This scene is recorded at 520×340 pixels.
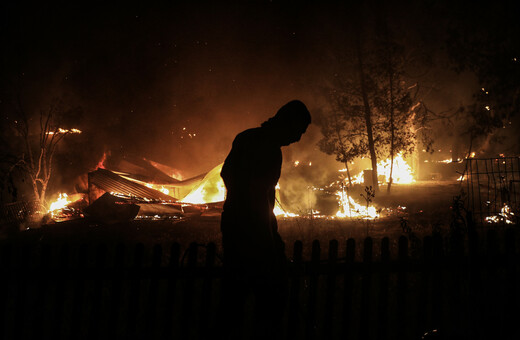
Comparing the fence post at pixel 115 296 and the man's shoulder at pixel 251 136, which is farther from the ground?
the man's shoulder at pixel 251 136

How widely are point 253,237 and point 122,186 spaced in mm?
10590

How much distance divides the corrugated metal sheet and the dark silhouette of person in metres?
9.79

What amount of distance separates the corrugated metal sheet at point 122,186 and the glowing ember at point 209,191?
3.54 feet

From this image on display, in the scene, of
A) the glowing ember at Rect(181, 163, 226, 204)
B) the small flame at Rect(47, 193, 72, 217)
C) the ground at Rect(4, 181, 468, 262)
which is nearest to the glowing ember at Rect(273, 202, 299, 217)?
the ground at Rect(4, 181, 468, 262)

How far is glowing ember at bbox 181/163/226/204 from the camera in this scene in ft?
43.2

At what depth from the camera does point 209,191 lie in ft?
43.3

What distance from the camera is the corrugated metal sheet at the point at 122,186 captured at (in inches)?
475

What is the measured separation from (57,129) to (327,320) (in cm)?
1609

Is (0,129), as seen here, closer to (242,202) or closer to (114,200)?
(114,200)

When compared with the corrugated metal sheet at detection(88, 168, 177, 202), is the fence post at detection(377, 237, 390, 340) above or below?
below

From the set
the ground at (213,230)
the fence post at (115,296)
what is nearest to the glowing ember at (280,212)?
the ground at (213,230)

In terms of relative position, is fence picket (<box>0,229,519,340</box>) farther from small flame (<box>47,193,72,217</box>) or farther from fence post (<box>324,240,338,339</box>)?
small flame (<box>47,193,72,217</box>)

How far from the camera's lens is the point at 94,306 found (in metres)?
3.73

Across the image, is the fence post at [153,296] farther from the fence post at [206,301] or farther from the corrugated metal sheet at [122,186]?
the corrugated metal sheet at [122,186]
